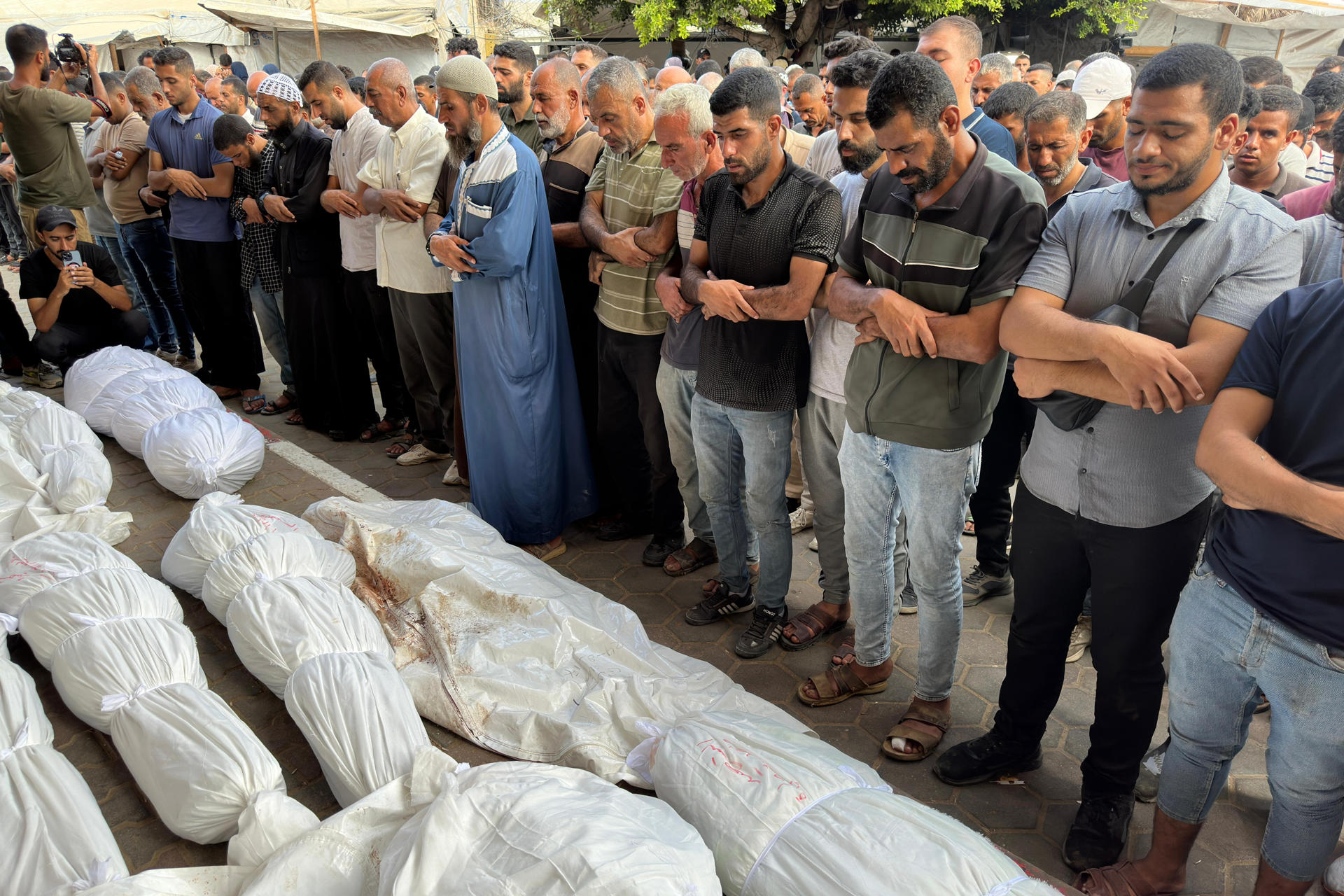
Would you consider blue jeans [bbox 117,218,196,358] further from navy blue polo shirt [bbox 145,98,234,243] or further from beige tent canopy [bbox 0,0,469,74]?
beige tent canopy [bbox 0,0,469,74]

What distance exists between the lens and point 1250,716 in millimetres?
1986

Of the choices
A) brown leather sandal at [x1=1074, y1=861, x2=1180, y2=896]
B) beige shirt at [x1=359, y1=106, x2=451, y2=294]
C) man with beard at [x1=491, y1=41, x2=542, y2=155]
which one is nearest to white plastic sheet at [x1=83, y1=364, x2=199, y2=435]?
beige shirt at [x1=359, y1=106, x2=451, y2=294]

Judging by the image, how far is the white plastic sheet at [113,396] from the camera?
482cm

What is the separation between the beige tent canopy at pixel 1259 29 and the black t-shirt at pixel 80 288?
13.3 metres

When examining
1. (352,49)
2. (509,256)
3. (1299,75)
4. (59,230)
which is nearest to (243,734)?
(509,256)

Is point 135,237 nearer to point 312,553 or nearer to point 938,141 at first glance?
point 312,553

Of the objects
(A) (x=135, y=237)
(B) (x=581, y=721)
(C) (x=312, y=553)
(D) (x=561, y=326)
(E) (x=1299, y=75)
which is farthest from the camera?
(E) (x=1299, y=75)

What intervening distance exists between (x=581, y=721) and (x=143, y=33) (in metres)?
16.8

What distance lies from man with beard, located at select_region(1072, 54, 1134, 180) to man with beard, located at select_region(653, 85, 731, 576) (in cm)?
172

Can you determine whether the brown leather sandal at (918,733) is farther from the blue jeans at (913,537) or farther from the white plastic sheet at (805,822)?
the white plastic sheet at (805,822)

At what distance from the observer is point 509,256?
364 centimetres

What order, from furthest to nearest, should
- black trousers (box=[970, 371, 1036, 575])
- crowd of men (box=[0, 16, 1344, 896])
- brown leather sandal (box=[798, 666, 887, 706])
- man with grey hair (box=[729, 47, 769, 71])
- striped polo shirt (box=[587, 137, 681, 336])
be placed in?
man with grey hair (box=[729, 47, 769, 71])
black trousers (box=[970, 371, 1036, 575])
striped polo shirt (box=[587, 137, 681, 336])
brown leather sandal (box=[798, 666, 887, 706])
crowd of men (box=[0, 16, 1344, 896])

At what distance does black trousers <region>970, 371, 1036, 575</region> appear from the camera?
11.7ft

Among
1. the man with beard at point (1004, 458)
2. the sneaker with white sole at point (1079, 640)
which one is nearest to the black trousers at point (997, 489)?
the man with beard at point (1004, 458)
